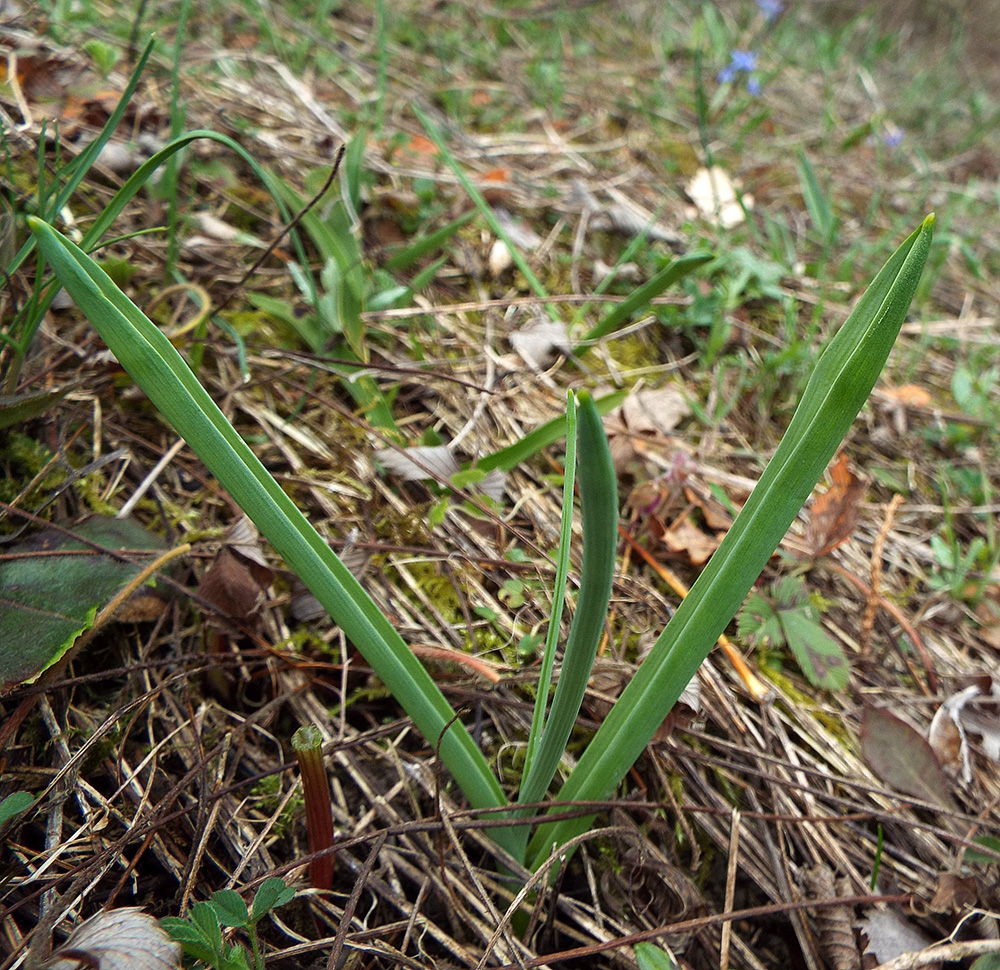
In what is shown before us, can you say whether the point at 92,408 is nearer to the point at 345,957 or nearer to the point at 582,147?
the point at 345,957

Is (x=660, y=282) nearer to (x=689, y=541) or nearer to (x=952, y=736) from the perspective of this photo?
(x=689, y=541)

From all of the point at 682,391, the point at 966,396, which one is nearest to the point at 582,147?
the point at 682,391

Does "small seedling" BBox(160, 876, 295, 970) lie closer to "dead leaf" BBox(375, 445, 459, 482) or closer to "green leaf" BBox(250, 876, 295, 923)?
"green leaf" BBox(250, 876, 295, 923)

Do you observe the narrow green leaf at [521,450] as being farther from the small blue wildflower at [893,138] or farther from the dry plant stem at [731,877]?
the small blue wildflower at [893,138]

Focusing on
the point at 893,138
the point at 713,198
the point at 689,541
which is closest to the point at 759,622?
the point at 689,541

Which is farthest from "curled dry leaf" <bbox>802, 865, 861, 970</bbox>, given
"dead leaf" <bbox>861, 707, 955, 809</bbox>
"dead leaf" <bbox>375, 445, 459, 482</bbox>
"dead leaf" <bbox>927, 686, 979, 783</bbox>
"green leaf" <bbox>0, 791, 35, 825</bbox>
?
"green leaf" <bbox>0, 791, 35, 825</bbox>

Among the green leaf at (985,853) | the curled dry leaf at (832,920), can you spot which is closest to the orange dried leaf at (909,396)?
the green leaf at (985,853)
